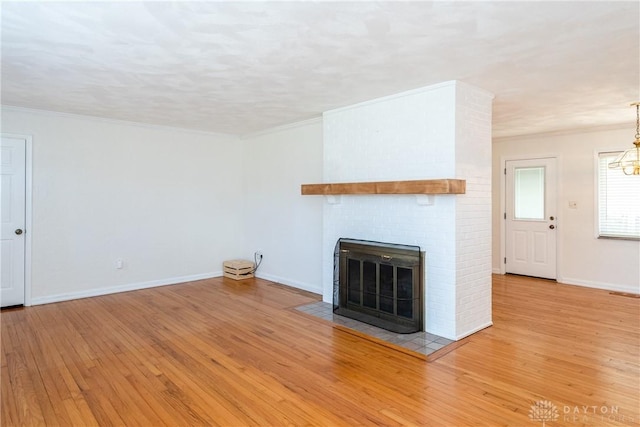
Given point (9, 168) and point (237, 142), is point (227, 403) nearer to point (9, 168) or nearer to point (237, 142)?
point (9, 168)

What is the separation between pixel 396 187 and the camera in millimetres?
3709

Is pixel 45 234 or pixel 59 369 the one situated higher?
pixel 45 234

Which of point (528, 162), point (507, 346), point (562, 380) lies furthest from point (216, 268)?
point (528, 162)

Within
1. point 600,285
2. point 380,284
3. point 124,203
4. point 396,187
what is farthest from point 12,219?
point 600,285

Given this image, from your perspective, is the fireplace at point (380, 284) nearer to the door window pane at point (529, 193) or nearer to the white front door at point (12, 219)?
the door window pane at point (529, 193)

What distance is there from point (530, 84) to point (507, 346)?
2430 millimetres

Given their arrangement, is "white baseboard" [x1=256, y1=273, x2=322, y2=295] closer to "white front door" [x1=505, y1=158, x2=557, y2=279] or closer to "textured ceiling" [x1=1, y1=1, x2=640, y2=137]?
"textured ceiling" [x1=1, y1=1, x2=640, y2=137]

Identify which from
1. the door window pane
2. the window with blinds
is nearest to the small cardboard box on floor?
the door window pane

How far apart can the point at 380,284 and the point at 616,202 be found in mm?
4057

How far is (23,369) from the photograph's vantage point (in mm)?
2949

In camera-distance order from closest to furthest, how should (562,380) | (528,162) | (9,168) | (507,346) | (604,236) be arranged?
(562,380), (507,346), (9,168), (604,236), (528,162)

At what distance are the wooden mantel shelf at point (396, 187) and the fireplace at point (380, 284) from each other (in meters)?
0.56

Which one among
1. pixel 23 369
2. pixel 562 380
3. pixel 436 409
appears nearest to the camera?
pixel 436 409

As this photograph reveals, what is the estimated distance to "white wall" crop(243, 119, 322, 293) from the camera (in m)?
5.35
